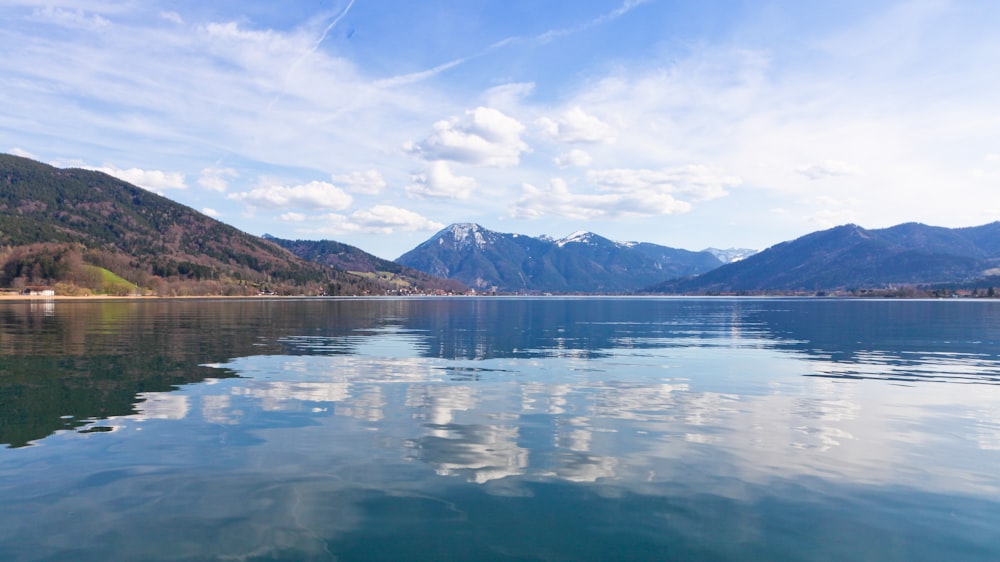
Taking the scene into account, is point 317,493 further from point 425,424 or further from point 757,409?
point 757,409

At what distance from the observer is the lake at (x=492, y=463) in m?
15.4

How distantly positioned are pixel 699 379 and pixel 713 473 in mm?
24339

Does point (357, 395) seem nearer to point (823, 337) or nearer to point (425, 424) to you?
point (425, 424)

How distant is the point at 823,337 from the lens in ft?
287

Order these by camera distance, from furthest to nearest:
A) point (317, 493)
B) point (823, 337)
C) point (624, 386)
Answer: point (823, 337)
point (624, 386)
point (317, 493)

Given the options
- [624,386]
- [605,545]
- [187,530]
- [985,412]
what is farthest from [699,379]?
[187,530]

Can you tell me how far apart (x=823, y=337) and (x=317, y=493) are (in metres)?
86.3

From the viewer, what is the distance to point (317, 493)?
734 inches

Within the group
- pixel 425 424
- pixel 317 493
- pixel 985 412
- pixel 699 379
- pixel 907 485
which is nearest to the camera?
pixel 317 493

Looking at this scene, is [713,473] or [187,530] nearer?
[187,530]

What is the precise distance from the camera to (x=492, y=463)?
867 inches

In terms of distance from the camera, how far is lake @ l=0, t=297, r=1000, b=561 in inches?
607

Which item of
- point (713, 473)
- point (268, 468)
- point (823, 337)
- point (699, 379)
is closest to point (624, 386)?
point (699, 379)

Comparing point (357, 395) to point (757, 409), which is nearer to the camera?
point (757, 409)
